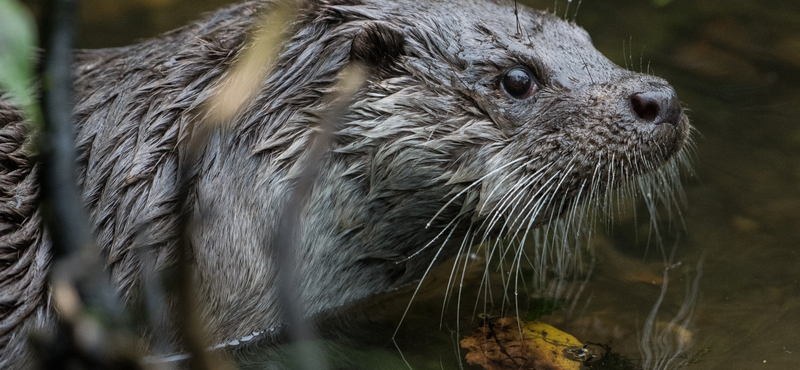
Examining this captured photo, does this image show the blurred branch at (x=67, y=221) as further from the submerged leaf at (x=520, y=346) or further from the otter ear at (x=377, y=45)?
the submerged leaf at (x=520, y=346)

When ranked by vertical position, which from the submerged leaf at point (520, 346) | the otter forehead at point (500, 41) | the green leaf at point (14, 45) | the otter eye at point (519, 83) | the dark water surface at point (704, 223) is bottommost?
the submerged leaf at point (520, 346)

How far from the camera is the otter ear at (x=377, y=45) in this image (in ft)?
9.97

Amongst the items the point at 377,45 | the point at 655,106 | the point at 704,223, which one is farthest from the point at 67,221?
the point at 704,223

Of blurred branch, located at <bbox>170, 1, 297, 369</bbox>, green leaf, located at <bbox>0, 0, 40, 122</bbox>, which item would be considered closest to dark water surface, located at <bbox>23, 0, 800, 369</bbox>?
blurred branch, located at <bbox>170, 1, 297, 369</bbox>

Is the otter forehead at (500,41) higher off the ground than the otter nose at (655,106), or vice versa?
the otter forehead at (500,41)

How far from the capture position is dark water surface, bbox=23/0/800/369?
10.9ft

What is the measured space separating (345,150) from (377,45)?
379 millimetres

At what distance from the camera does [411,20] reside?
3113mm

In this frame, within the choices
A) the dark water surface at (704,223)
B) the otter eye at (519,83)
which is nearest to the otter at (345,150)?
the otter eye at (519,83)

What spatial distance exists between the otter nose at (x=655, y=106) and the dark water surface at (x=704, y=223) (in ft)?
1.05

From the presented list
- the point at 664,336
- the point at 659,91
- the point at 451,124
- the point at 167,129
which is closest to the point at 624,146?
the point at 659,91

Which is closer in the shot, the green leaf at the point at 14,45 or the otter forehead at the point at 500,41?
the green leaf at the point at 14,45

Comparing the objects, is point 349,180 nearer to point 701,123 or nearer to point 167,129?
point 167,129

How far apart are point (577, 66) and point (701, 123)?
2.00 m
